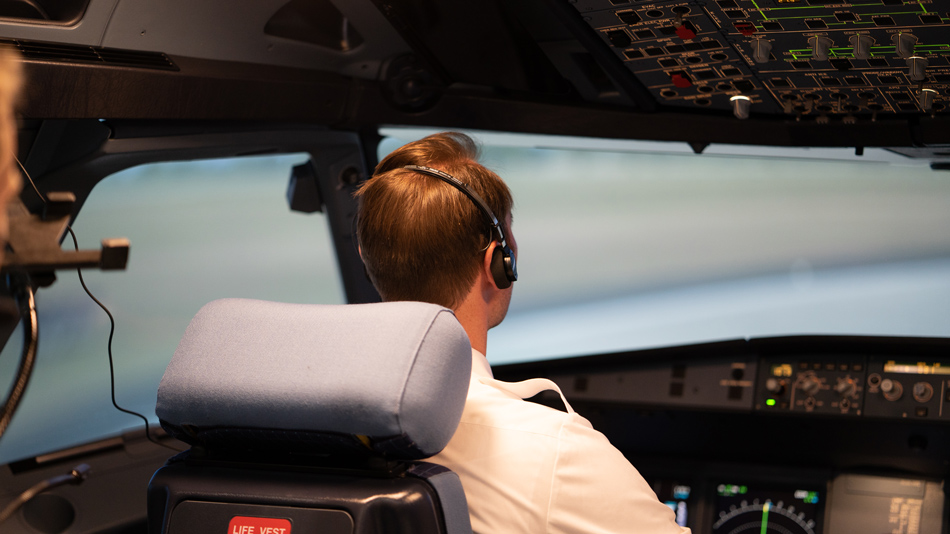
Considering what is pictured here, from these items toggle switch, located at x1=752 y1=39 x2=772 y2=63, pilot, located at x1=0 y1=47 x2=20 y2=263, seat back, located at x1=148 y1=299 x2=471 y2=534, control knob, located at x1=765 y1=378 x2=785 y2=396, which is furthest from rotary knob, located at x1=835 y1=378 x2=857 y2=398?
pilot, located at x1=0 y1=47 x2=20 y2=263

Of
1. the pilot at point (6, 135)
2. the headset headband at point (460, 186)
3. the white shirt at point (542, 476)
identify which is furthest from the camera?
the headset headband at point (460, 186)

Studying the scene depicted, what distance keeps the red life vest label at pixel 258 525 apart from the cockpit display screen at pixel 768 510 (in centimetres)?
201

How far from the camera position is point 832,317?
10.0 ft

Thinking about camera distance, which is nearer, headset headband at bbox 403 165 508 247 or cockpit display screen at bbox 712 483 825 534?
headset headband at bbox 403 165 508 247

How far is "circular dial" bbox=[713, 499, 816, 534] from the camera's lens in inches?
101

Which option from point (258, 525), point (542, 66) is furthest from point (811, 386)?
point (258, 525)

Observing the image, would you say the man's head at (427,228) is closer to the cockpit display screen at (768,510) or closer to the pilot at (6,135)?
the pilot at (6,135)

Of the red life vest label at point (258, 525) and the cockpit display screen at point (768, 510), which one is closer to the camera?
the red life vest label at point (258, 525)

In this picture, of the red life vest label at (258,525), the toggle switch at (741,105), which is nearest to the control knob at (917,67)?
the toggle switch at (741,105)

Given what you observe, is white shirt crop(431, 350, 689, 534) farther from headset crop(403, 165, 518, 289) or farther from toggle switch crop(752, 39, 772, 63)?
toggle switch crop(752, 39, 772, 63)

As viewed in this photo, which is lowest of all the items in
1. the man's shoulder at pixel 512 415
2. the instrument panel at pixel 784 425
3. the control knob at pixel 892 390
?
the instrument panel at pixel 784 425

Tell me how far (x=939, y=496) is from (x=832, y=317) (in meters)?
0.77

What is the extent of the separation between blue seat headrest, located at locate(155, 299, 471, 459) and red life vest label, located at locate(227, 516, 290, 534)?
0.30 ft

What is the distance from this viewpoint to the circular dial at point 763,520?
8.45ft
